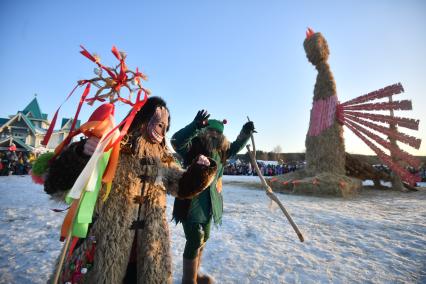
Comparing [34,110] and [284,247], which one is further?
[34,110]

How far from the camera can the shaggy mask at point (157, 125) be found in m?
1.74

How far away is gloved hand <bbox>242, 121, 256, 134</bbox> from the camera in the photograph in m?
2.69

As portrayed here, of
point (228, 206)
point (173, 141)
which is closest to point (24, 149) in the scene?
point (228, 206)

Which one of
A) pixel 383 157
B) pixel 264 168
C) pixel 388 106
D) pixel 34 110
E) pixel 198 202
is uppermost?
pixel 34 110

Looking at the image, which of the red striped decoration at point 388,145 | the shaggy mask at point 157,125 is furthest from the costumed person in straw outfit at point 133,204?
the red striped decoration at point 388,145

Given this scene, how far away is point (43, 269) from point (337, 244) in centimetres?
352

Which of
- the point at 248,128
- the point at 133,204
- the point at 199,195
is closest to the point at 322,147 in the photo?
the point at 248,128

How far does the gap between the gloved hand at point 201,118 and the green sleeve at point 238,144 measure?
634 mm

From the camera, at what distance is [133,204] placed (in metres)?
1.50

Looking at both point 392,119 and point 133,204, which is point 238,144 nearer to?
point 133,204

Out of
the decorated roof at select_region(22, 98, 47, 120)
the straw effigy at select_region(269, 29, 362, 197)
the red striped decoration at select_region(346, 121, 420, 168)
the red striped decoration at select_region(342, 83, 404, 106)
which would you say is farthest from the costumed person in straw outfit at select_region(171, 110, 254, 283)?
the decorated roof at select_region(22, 98, 47, 120)

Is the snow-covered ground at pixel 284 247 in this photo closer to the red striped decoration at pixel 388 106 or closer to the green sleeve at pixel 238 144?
the green sleeve at pixel 238 144

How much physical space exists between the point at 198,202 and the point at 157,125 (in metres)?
0.77

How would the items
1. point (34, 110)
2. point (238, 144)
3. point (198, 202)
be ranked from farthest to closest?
point (34, 110)
point (238, 144)
point (198, 202)
